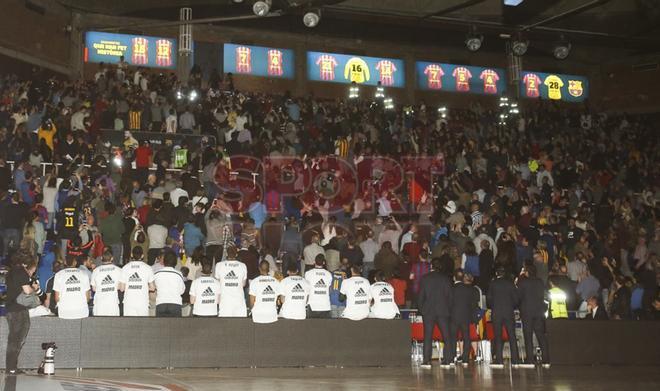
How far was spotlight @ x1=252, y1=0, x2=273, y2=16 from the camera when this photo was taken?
973 inches

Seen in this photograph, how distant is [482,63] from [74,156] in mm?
24372

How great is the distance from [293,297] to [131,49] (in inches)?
835

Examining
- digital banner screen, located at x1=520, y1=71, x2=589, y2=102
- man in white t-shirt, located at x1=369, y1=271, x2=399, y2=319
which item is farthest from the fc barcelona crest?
man in white t-shirt, located at x1=369, y1=271, x2=399, y2=319

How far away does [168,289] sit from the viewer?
49.5ft

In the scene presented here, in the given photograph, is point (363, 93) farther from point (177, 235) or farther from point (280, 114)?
point (177, 235)

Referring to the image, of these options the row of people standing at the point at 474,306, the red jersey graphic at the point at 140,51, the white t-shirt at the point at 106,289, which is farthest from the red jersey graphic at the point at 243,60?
the white t-shirt at the point at 106,289

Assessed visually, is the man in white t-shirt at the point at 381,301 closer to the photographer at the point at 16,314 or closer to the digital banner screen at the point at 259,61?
the photographer at the point at 16,314

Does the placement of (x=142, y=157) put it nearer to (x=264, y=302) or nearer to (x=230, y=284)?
(x=230, y=284)

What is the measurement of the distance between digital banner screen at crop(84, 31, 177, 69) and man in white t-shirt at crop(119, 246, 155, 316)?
67.8ft

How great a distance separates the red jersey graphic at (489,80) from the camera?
41.0 meters

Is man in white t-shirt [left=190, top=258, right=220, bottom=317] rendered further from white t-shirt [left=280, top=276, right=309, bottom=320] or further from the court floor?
white t-shirt [left=280, top=276, right=309, bottom=320]

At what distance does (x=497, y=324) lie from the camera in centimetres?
1647

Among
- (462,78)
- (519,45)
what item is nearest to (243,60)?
(462,78)

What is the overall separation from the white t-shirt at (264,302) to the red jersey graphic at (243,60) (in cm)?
2208
